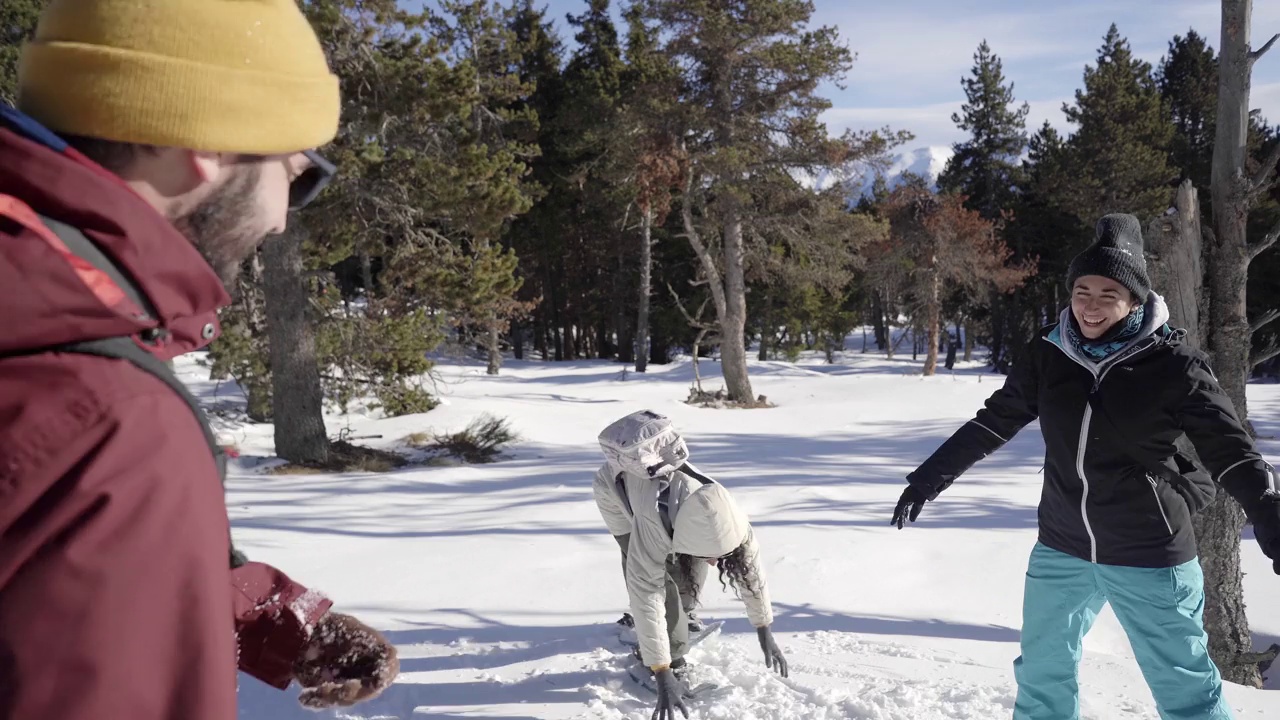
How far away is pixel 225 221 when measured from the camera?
1.03m

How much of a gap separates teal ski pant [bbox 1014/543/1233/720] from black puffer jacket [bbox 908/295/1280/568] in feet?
0.21

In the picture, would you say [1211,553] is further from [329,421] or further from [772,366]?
[772,366]

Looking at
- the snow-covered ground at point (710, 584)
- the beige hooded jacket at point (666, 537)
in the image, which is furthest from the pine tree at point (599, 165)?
the beige hooded jacket at point (666, 537)

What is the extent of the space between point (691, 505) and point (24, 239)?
2.65m

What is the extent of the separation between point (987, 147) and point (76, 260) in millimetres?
33386

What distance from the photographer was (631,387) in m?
18.8

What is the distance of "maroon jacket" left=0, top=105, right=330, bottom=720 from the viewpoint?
0.70m

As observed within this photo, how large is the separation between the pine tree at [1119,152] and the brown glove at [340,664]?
82.8 feet

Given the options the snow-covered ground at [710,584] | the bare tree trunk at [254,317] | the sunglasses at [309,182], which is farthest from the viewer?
the bare tree trunk at [254,317]

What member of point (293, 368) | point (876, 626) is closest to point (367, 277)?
point (293, 368)

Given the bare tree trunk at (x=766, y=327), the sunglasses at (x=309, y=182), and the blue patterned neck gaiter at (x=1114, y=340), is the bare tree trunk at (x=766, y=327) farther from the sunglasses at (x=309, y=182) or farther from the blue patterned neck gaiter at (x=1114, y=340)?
the sunglasses at (x=309, y=182)

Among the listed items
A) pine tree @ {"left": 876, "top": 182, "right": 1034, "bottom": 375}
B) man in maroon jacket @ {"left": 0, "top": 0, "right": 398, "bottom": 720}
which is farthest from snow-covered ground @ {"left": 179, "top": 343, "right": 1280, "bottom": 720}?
pine tree @ {"left": 876, "top": 182, "right": 1034, "bottom": 375}

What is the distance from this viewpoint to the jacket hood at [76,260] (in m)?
0.73

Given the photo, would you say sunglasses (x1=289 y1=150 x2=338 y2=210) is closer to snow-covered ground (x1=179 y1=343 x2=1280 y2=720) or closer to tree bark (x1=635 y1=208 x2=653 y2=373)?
snow-covered ground (x1=179 y1=343 x2=1280 y2=720)
